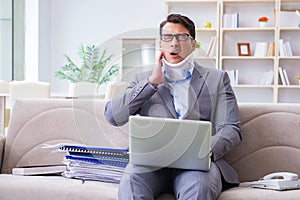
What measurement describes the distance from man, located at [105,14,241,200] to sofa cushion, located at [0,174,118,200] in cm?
25

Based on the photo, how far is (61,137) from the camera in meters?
2.38

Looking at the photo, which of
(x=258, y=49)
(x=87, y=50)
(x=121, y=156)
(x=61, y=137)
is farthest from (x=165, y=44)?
(x=87, y=50)

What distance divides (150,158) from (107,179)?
0.36 m

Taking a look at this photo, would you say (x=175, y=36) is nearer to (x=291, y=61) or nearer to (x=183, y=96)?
(x=183, y=96)

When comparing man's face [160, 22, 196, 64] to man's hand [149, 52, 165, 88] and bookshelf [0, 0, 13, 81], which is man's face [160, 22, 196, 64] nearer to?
man's hand [149, 52, 165, 88]

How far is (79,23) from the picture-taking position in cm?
681

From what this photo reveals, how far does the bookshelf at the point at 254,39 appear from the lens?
6059 millimetres

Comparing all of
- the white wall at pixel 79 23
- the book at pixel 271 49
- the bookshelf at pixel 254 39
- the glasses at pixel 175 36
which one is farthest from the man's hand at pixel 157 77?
the white wall at pixel 79 23

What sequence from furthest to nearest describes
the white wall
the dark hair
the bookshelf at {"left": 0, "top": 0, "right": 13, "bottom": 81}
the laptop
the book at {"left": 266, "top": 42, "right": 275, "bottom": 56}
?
1. the white wall
2. the bookshelf at {"left": 0, "top": 0, "right": 13, "bottom": 81}
3. the book at {"left": 266, "top": 42, "right": 275, "bottom": 56}
4. the dark hair
5. the laptop

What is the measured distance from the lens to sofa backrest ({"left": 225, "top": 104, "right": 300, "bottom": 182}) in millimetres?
2217

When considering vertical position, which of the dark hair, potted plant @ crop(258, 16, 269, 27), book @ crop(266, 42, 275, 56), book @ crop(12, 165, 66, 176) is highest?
potted plant @ crop(258, 16, 269, 27)

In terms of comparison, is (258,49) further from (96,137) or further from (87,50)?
(96,137)

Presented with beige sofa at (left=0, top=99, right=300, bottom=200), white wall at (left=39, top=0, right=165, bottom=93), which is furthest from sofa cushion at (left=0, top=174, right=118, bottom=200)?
white wall at (left=39, top=0, right=165, bottom=93)

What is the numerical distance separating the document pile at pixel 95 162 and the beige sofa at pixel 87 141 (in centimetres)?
6
